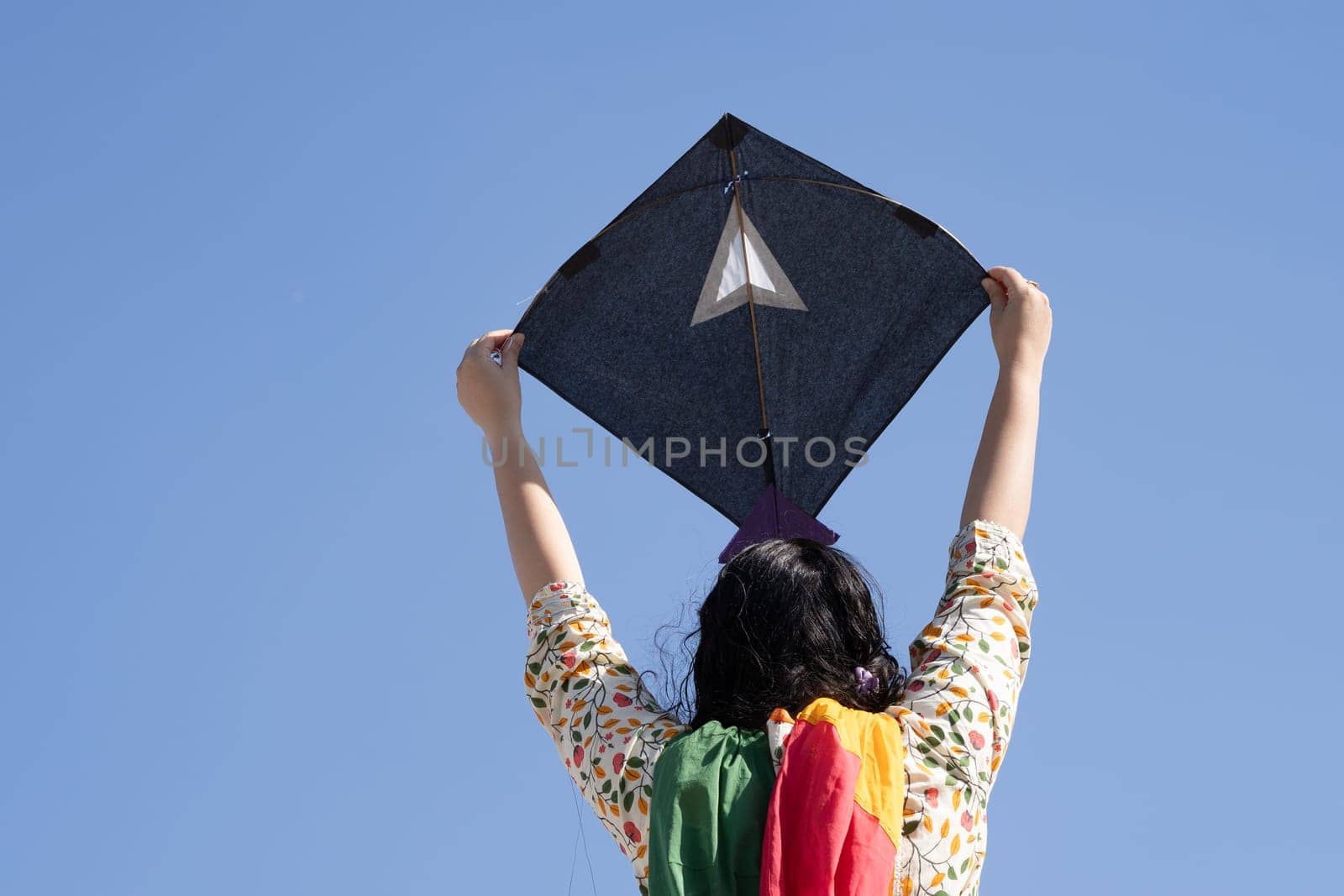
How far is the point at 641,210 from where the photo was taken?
3826 millimetres

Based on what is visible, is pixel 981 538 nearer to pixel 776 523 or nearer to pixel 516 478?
pixel 516 478

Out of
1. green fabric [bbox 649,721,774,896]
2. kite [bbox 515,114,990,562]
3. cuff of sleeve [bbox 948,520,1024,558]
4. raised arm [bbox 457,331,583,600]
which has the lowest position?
green fabric [bbox 649,721,774,896]

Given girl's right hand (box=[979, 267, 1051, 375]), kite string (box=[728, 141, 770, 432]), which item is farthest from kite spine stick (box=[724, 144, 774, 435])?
girl's right hand (box=[979, 267, 1051, 375])

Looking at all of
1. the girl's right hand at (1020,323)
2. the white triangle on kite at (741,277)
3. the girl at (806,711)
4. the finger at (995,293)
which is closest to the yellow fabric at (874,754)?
the girl at (806,711)

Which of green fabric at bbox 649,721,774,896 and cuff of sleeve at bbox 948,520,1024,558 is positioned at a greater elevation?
cuff of sleeve at bbox 948,520,1024,558

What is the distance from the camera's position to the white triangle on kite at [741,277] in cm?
395

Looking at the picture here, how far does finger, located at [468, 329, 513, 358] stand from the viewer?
3.18 meters

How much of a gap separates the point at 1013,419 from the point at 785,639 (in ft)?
2.17

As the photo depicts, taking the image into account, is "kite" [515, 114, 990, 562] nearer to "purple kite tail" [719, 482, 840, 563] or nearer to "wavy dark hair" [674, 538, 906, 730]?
"purple kite tail" [719, 482, 840, 563]

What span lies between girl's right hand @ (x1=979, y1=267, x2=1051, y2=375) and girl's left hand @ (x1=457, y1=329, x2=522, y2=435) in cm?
103

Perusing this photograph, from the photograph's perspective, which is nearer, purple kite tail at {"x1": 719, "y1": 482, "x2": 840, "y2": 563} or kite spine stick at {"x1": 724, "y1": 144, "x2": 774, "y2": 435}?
purple kite tail at {"x1": 719, "y1": 482, "x2": 840, "y2": 563}

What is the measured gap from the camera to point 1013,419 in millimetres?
2492

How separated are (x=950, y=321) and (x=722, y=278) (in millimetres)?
658

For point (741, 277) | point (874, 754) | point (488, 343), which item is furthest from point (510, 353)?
point (874, 754)
